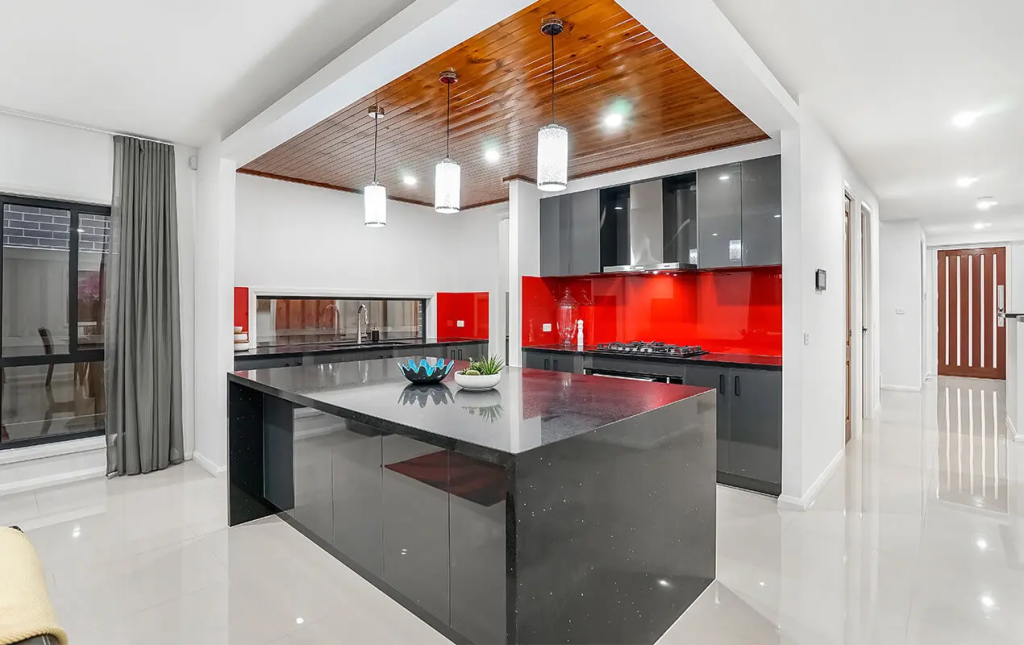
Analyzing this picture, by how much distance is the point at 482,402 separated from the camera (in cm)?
207

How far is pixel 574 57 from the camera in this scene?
8.47 ft

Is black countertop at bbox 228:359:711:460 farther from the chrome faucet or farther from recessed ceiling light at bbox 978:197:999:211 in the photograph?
recessed ceiling light at bbox 978:197:999:211

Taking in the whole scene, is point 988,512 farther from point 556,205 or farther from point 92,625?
point 92,625

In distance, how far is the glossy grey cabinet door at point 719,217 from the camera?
3.87 metres

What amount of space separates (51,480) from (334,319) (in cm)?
256

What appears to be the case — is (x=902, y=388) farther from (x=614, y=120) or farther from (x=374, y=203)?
(x=374, y=203)

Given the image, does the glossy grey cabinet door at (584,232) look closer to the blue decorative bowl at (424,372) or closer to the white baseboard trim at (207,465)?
the blue decorative bowl at (424,372)

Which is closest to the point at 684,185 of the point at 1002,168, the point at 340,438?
the point at 1002,168

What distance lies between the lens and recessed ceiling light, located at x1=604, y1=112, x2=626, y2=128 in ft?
11.1

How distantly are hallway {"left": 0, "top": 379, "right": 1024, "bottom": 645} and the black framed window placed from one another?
0.72 m

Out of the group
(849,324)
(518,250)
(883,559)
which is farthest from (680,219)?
(883,559)

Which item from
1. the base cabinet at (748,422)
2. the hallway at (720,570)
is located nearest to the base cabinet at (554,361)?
the base cabinet at (748,422)

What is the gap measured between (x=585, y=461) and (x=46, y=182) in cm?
426

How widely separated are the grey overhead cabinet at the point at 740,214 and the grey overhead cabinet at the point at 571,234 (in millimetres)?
978
